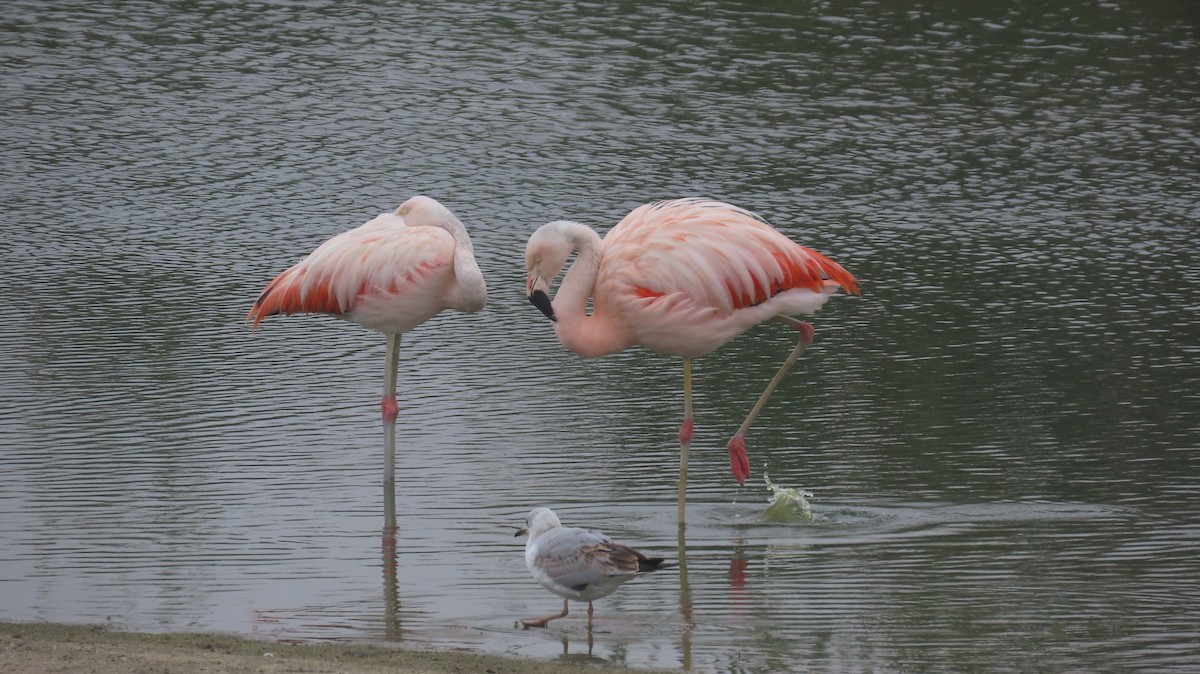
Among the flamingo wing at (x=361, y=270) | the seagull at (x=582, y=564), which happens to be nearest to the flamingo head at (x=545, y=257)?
the flamingo wing at (x=361, y=270)

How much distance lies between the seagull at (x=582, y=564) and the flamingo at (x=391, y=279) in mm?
2075

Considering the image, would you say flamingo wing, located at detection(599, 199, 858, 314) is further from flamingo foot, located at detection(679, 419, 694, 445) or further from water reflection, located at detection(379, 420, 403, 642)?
water reflection, located at detection(379, 420, 403, 642)

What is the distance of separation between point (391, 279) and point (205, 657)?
2.80m

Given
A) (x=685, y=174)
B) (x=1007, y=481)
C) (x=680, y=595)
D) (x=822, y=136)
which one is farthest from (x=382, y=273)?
(x=822, y=136)

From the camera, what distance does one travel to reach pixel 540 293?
7.53 meters

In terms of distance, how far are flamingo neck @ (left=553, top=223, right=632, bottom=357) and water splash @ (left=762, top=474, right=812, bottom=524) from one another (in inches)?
38.0

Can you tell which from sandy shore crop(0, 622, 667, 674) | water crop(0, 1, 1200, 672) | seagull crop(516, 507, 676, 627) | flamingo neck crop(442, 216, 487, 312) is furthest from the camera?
flamingo neck crop(442, 216, 487, 312)

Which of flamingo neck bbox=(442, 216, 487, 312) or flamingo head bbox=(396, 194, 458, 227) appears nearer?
flamingo neck bbox=(442, 216, 487, 312)

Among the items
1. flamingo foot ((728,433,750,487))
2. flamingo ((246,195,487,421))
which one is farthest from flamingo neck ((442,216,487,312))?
flamingo foot ((728,433,750,487))

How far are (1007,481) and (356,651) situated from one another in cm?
332

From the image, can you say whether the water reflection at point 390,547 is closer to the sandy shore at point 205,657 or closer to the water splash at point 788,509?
the sandy shore at point 205,657

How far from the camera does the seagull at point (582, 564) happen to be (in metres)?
5.93

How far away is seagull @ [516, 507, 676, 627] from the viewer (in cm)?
593

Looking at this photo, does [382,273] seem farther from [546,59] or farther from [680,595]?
[546,59]
